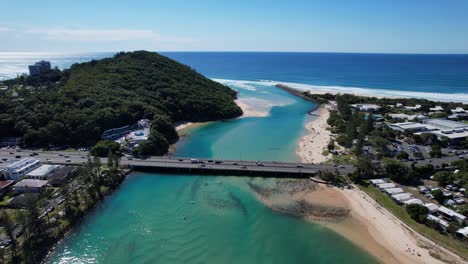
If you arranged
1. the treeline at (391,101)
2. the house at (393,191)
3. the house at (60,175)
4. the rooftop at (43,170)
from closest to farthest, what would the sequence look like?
the house at (393,191) < the house at (60,175) < the rooftop at (43,170) < the treeline at (391,101)

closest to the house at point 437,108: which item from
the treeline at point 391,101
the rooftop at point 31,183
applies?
the treeline at point 391,101

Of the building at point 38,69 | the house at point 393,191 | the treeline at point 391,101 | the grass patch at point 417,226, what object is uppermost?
the building at point 38,69

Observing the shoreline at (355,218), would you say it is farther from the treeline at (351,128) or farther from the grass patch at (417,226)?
the treeline at (351,128)

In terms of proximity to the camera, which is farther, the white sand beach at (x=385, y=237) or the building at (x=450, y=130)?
the building at (x=450, y=130)

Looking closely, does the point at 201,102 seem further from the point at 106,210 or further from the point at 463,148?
the point at 463,148

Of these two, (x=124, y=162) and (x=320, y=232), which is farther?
(x=124, y=162)

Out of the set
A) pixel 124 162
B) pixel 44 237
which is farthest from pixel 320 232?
pixel 124 162

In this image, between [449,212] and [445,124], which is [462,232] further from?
[445,124]

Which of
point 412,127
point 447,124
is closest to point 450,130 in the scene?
point 447,124
